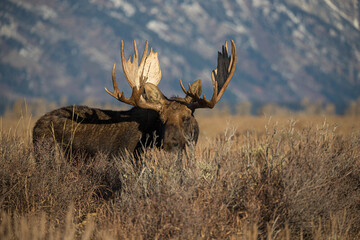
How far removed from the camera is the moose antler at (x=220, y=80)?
604 centimetres

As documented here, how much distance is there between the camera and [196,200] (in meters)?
3.99

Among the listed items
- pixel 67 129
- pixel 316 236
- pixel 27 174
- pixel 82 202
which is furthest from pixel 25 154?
pixel 316 236

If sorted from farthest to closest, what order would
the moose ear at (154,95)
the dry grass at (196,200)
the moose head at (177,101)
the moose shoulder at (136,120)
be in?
the moose ear at (154,95), the moose shoulder at (136,120), the moose head at (177,101), the dry grass at (196,200)

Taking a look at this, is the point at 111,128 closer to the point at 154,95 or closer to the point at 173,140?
the point at 154,95

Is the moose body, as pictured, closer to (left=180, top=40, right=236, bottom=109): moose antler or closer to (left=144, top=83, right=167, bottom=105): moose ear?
(left=144, top=83, right=167, bottom=105): moose ear

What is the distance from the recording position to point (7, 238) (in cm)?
349

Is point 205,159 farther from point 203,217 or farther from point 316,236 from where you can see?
point 316,236

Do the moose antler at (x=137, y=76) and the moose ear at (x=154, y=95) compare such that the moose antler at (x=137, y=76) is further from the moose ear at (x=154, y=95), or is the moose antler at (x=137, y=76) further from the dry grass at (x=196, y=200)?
the dry grass at (x=196, y=200)

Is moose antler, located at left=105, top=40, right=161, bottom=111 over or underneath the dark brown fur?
over

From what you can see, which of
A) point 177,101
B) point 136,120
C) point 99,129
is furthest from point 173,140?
point 99,129

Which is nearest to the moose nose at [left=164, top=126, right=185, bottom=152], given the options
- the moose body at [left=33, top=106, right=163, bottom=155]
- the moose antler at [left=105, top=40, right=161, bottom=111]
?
the moose body at [left=33, top=106, right=163, bottom=155]

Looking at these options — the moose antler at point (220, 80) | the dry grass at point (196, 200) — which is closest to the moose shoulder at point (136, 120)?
the moose antler at point (220, 80)

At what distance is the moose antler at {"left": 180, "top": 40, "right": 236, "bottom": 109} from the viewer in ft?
19.8

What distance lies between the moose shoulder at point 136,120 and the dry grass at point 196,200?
1.19 meters
